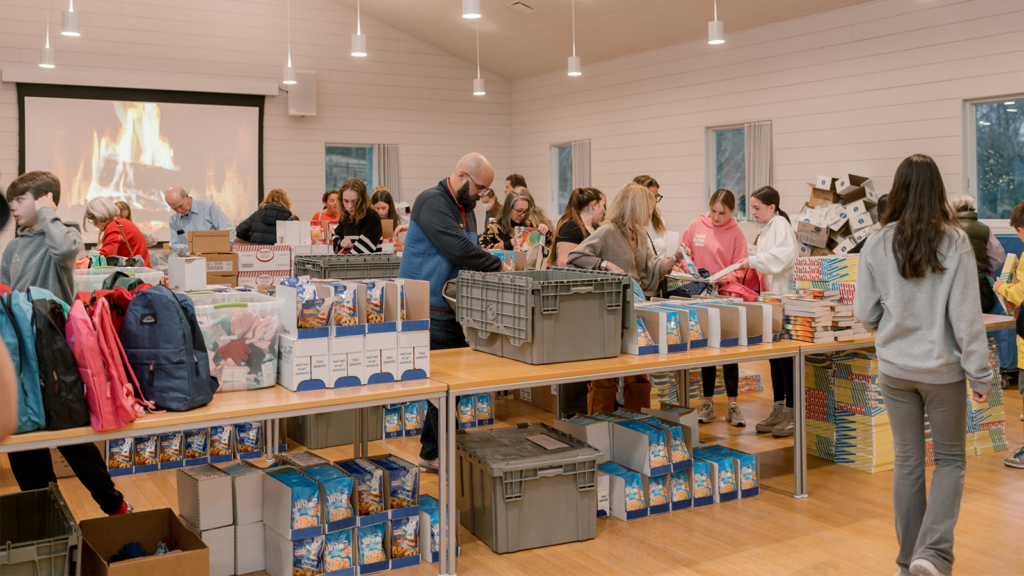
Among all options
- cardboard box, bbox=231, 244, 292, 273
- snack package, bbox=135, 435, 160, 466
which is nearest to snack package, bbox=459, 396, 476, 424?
snack package, bbox=135, 435, 160, 466

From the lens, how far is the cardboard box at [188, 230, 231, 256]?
6.36 metres

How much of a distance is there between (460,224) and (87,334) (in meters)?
1.98

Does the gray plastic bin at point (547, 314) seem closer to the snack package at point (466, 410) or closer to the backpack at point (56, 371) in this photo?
the snack package at point (466, 410)

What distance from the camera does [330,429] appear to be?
492 cm

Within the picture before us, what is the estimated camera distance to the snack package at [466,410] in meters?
5.25

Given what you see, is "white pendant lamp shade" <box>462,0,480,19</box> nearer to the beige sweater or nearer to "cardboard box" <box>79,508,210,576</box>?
the beige sweater

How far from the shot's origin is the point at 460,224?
4070mm

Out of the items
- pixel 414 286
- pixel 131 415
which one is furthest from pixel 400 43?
pixel 131 415

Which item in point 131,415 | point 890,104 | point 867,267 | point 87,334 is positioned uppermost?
point 890,104

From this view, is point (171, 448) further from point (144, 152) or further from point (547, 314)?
point (144, 152)

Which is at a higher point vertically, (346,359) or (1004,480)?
(346,359)

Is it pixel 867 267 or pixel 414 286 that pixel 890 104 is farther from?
pixel 414 286

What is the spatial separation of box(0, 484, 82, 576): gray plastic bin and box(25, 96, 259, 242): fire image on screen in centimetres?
891

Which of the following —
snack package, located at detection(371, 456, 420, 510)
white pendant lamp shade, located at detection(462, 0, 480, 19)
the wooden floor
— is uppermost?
white pendant lamp shade, located at detection(462, 0, 480, 19)
